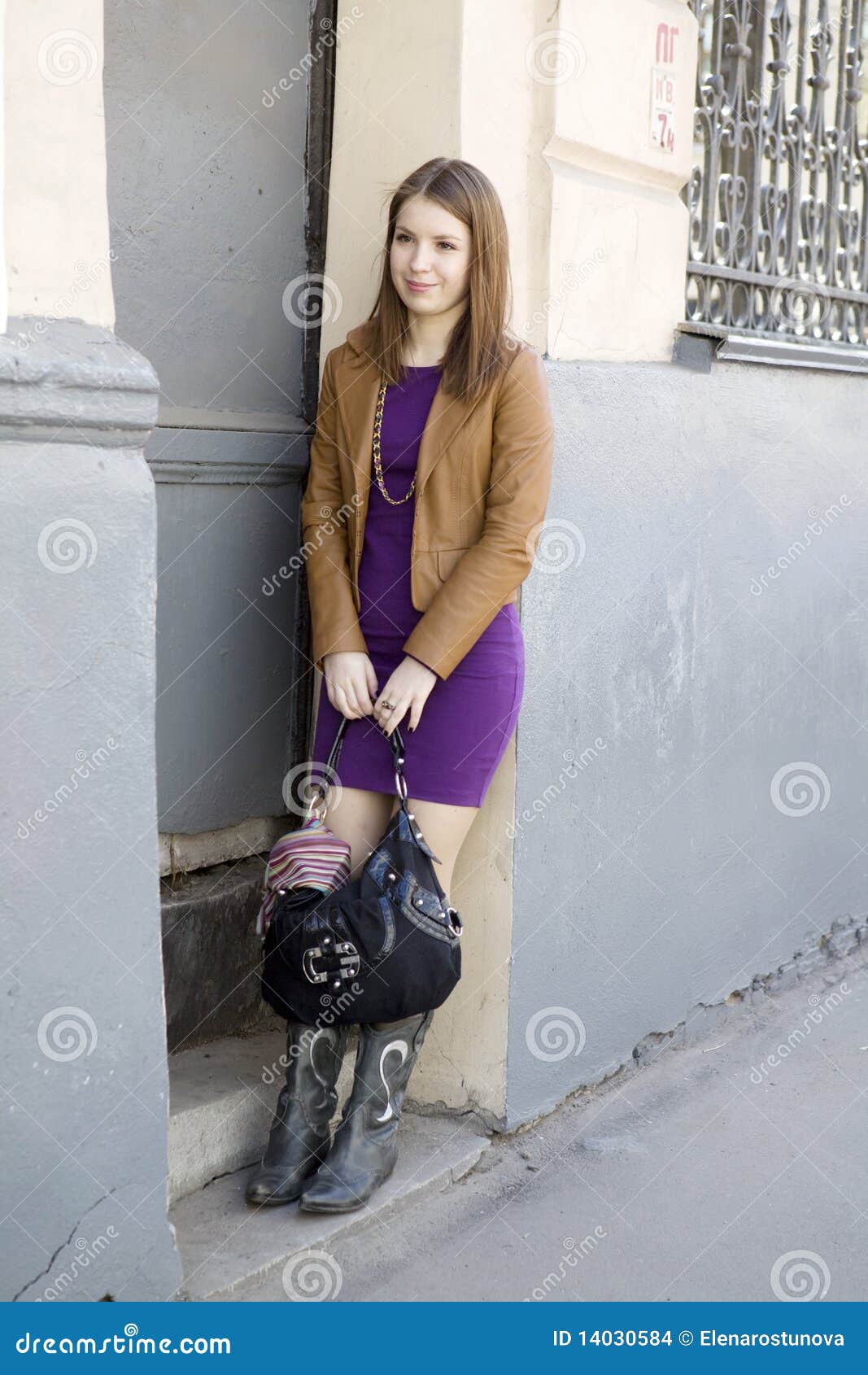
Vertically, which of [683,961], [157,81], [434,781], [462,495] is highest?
[157,81]

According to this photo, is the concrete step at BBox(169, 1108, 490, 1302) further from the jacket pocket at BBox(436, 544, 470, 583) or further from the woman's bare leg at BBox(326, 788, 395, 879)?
the jacket pocket at BBox(436, 544, 470, 583)

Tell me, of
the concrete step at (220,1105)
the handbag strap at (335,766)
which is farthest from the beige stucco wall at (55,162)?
the concrete step at (220,1105)

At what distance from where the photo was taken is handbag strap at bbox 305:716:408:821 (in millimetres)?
3014

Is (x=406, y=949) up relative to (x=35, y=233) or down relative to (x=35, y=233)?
down

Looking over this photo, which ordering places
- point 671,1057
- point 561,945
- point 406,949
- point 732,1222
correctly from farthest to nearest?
1. point 671,1057
2. point 561,945
3. point 732,1222
4. point 406,949

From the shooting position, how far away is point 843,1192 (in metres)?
3.28

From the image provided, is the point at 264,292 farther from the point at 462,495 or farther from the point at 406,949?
the point at 406,949

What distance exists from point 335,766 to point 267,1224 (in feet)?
3.19

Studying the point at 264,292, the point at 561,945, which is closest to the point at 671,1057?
the point at 561,945

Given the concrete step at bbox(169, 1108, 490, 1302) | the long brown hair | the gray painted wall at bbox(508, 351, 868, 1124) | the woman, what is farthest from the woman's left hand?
the concrete step at bbox(169, 1108, 490, 1302)

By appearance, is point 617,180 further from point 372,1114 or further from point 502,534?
point 372,1114

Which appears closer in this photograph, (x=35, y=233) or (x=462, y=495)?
(x=35, y=233)

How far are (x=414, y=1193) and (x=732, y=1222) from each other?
2.34 ft

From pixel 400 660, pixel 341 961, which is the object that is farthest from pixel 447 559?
pixel 341 961
